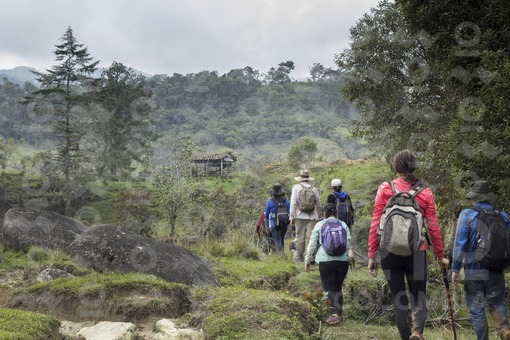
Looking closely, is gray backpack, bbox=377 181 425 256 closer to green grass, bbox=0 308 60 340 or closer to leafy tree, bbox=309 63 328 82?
green grass, bbox=0 308 60 340

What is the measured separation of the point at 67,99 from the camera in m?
40.2

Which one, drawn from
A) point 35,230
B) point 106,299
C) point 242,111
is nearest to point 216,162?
point 35,230

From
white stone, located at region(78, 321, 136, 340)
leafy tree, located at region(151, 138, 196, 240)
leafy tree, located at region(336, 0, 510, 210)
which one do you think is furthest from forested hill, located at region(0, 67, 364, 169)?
white stone, located at region(78, 321, 136, 340)

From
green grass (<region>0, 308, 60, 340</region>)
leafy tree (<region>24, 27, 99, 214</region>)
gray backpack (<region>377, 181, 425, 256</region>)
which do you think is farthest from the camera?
leafy tree (<region>24, 27, 99, 214</region>)

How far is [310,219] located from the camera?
31.8 ft

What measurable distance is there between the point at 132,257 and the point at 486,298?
4924 millimetres

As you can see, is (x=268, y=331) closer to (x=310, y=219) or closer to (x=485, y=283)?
(x=485, y=283)

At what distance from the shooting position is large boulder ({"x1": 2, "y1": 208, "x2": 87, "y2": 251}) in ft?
36.5

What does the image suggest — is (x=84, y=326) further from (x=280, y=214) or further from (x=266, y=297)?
(x=280, y=214)

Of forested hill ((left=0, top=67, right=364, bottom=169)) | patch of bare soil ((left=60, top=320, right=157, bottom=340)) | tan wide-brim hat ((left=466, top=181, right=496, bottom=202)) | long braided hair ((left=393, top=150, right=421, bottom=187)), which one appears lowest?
patch of bare soil ((left=60, top=320, right=157, bottom=340))

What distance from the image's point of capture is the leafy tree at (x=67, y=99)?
38.6 m

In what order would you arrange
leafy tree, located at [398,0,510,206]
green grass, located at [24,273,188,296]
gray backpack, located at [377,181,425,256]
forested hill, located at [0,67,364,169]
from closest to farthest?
gray backpack, located at [377,181,425,256] < green grass, located at [24,273,188,296] < leafy tree, located at [398,0,510,206] < forested hill, located at [0,67,364,169]

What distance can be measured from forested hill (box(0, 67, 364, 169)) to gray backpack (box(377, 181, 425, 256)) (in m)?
83.8

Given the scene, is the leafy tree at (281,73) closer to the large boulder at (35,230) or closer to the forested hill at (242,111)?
the forested hill at (242,111)
